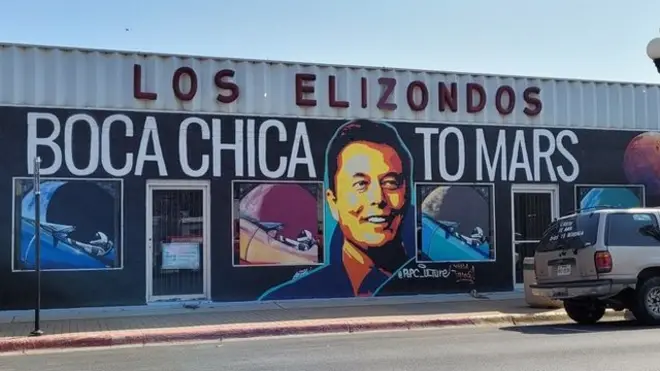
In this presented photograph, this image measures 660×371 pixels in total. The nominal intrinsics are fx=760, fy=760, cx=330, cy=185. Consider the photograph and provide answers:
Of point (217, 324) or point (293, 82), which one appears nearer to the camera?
point (217, 324)

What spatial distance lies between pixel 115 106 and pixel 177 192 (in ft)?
6.85

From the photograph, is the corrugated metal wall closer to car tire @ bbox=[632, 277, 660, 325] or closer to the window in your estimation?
the window

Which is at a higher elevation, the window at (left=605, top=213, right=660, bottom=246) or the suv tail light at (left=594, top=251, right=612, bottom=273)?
the window at (left=605, top=213, right=660, bottom=246)

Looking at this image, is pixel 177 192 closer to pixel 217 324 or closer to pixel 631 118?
pixel 217 324

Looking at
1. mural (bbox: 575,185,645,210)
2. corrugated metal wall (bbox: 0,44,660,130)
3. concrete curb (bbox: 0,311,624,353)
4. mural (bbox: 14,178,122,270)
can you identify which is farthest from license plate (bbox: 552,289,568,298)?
mural (bbox: 14,178,122,270)

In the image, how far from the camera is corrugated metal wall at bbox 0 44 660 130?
14586 mm

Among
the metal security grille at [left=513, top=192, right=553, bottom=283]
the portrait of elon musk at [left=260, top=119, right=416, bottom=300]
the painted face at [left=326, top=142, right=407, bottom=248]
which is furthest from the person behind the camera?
the metal security grille at [left=513, top=192, right=553, bottom=283]

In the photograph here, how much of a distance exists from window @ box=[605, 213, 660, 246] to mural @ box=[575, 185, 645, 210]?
213 inches

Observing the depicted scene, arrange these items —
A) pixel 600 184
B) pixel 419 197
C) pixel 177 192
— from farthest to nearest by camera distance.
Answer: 1. pixel 600 184
2. pixel 419 197
3. pixel 177 192

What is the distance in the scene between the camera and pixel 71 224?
14594 millimetres

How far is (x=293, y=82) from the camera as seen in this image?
16078mm

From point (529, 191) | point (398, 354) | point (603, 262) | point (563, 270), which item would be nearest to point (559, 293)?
point (563, 270)

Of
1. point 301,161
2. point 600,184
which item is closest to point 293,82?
point 301,161

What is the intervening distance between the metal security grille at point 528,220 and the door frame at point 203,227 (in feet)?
23.4
